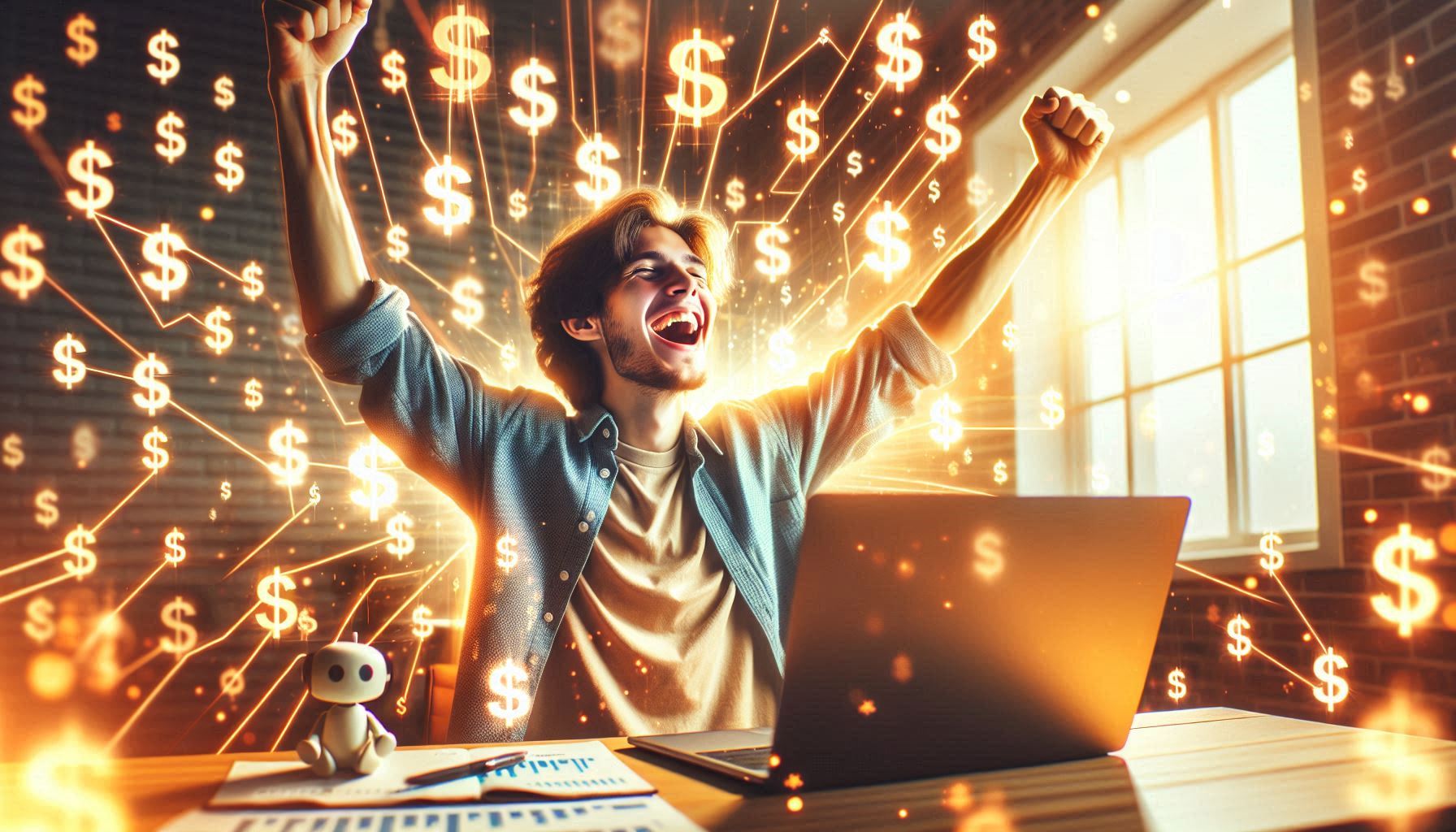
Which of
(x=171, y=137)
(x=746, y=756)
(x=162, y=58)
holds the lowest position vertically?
(x=746, y=756)

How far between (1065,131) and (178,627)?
3.80 metres

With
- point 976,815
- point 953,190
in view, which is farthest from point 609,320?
point 953,190

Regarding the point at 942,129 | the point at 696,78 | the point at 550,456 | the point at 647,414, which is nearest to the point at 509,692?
the point at 550,456

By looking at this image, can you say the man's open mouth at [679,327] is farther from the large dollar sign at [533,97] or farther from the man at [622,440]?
the large dollar sign at [533,97]

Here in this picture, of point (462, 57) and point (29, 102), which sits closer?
point (29, 102)

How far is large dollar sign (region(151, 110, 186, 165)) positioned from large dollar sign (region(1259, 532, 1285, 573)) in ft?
13.5

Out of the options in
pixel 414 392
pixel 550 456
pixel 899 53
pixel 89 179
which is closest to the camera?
pixel 414 392

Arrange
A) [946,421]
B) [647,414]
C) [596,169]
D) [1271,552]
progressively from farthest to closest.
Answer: [596,169], [946,421], [1271,552], [647,414]

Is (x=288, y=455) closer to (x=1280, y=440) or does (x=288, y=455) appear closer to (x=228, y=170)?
(x=228, y=170)

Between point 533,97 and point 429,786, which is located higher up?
point 533,97

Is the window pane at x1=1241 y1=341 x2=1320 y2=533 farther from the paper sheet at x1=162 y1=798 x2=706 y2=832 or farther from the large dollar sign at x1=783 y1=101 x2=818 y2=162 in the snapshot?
the large dollar sign at x1=783 y1=101 x2=818 y2=162

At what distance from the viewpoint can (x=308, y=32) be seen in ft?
3.22

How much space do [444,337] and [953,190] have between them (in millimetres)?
2272

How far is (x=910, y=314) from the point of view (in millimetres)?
1473
